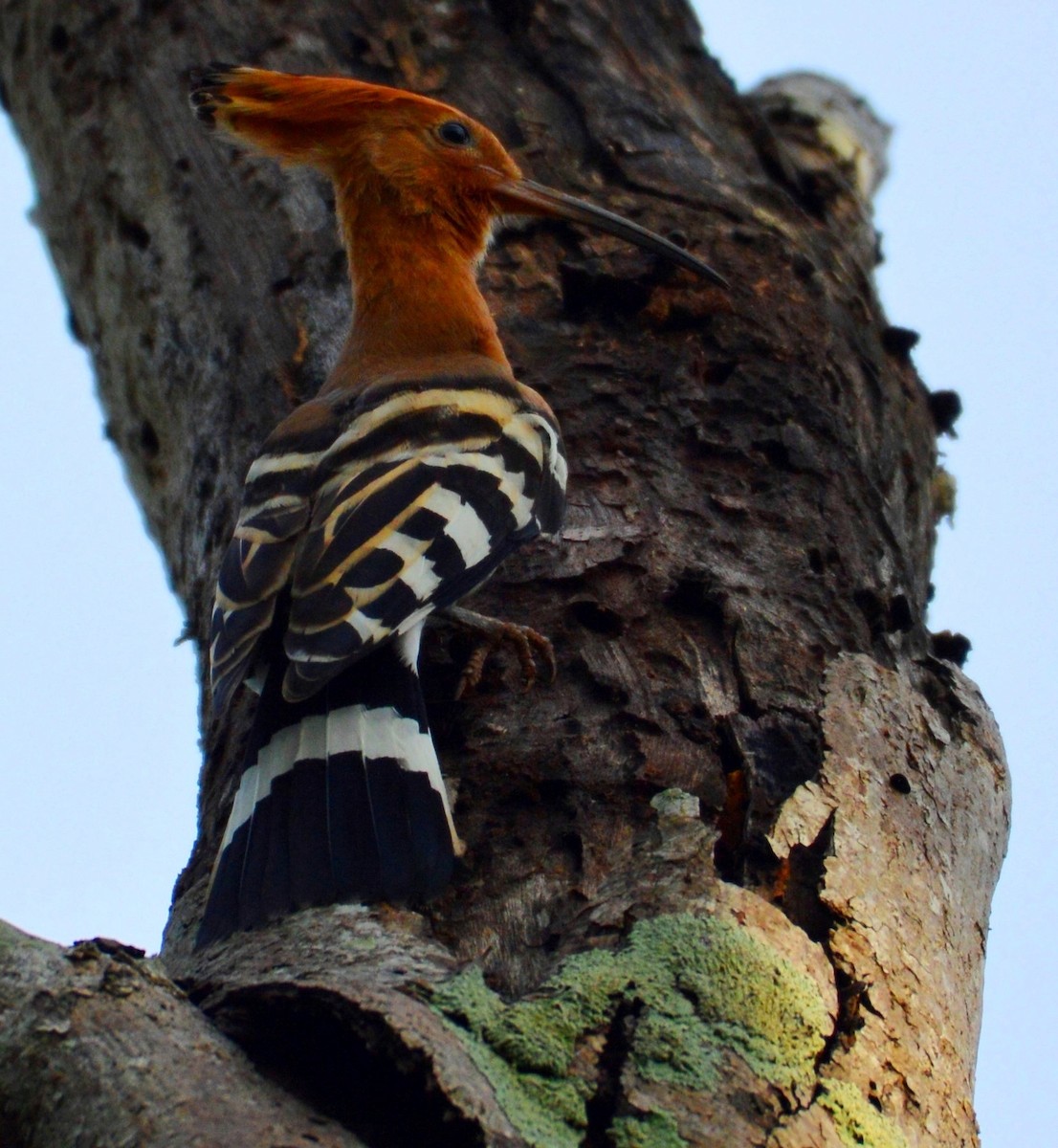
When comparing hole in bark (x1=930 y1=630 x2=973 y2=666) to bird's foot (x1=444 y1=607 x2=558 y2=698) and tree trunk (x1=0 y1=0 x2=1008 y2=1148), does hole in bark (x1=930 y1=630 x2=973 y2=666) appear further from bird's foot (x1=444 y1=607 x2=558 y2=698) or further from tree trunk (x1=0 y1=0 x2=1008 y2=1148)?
bird's foot (x1=444 y1=607 x2=558 y2=698)

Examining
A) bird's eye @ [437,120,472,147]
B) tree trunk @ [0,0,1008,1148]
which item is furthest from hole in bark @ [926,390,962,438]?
bird's eye @ [437,120,472,147]

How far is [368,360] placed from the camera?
8.23ft

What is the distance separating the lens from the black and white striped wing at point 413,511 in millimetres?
1815

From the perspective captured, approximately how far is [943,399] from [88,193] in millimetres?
1600

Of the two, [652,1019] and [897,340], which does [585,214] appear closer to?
[897,340]

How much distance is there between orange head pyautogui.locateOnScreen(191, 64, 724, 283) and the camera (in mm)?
2746

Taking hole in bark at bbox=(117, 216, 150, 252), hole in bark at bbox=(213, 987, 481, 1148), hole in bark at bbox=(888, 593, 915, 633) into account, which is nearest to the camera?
hole in bark at bbox=(213, 987, 481, 1148)

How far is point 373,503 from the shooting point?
205 centimetres

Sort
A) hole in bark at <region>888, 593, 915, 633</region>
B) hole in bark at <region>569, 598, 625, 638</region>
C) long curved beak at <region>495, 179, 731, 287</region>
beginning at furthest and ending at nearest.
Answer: long curved beak at <region>495, 179, 731, 287</region>
hole in bark at <region>888, 593, 915, 633</region>
hole in bark at <region>569, 598, 625, 638</region>

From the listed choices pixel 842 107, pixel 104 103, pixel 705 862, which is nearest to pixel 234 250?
pixel 104 103

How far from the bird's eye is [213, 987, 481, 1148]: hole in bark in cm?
195

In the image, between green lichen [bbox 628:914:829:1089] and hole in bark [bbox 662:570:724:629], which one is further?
hole in bark [bbox 662:570:724:629]

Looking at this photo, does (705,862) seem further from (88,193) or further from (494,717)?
(88,193)

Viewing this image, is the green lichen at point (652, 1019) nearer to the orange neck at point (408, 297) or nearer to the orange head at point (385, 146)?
the orange neck at point (408, 297)
